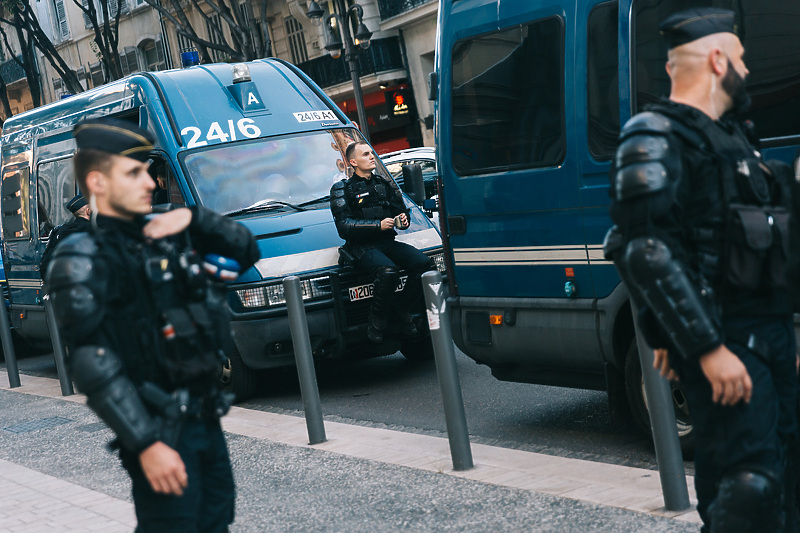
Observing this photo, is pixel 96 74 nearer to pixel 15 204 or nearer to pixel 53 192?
pixel 15 204

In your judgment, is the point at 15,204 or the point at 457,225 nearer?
the point at 457,225

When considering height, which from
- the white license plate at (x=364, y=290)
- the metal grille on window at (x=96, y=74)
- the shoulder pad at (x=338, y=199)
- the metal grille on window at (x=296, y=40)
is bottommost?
the white license plate at (x=364, y=290)

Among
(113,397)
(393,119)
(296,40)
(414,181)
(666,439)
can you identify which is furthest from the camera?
(296,40)

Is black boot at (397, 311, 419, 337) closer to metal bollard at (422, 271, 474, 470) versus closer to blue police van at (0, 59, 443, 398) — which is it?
blue police van at (0, 59, 443, 398)

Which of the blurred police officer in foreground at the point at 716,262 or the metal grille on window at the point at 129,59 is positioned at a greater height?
the metal grille on window at the point at 129,59

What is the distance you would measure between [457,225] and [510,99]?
32.3 inches

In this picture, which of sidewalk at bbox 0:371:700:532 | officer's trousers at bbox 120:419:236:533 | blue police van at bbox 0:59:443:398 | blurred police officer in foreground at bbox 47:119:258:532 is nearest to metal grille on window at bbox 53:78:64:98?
blue police van at bbox 0:59:443:398

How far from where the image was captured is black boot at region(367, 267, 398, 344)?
27.4 ft

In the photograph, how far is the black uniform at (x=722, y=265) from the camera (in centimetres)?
310

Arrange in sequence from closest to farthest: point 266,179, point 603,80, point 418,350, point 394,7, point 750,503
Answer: point 750,503 < point 603,80 < point 266,179 < point 418,350 < point 394,7

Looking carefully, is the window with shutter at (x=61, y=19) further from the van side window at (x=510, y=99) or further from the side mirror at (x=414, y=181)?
the van side window at (x=510, y=99)

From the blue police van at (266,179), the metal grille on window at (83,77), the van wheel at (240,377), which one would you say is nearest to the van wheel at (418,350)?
the blue police van at (266,179)

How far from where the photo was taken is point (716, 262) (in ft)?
10.5

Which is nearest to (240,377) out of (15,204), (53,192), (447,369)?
(447,369)
